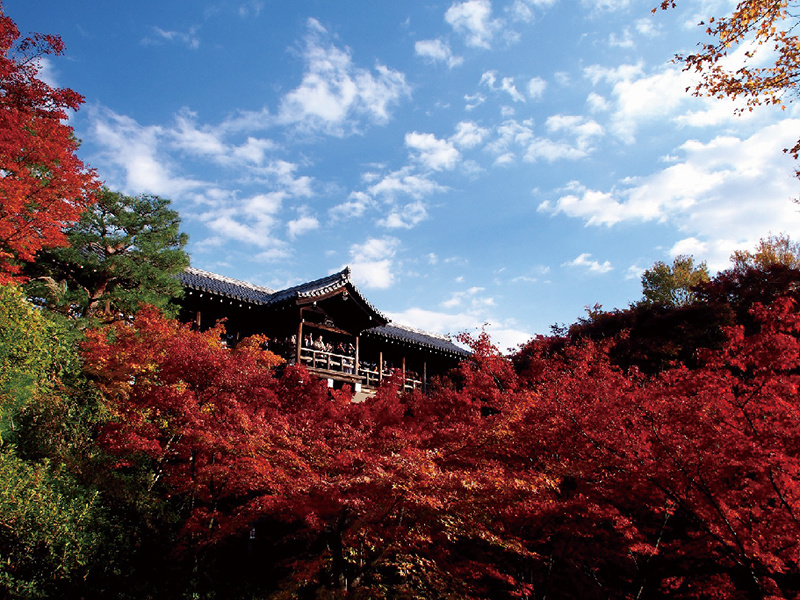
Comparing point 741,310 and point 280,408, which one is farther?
point 741,310

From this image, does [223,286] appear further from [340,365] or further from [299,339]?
[340,365]

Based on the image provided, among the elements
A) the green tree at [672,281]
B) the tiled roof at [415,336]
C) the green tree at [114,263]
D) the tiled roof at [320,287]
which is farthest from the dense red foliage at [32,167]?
the green tree at [672,281]

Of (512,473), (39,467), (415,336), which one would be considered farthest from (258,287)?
(512,473)

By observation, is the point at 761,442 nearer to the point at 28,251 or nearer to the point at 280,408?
the point at 280,408

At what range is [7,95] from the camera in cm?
1067

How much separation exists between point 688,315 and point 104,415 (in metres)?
18.3

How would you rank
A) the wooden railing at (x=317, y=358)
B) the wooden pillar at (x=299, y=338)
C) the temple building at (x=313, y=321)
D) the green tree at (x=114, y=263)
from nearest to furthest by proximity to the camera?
the green tree at (x=114, y=263) < the wooden pillar at (x=299, y=338) < the temple building at (x=313, y=321) < the wooden railing at (x=317, y=358)

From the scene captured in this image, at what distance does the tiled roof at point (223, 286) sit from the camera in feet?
51.9

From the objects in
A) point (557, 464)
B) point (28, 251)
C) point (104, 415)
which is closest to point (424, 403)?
point (557, 464)

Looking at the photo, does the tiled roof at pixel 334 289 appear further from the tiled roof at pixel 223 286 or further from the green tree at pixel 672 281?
the green tree at pixel 672 281

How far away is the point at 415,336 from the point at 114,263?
A: 57.1ft

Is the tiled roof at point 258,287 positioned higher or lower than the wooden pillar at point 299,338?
higher

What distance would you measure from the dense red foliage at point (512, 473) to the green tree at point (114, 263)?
2.10m

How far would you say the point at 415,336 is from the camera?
27.7m
